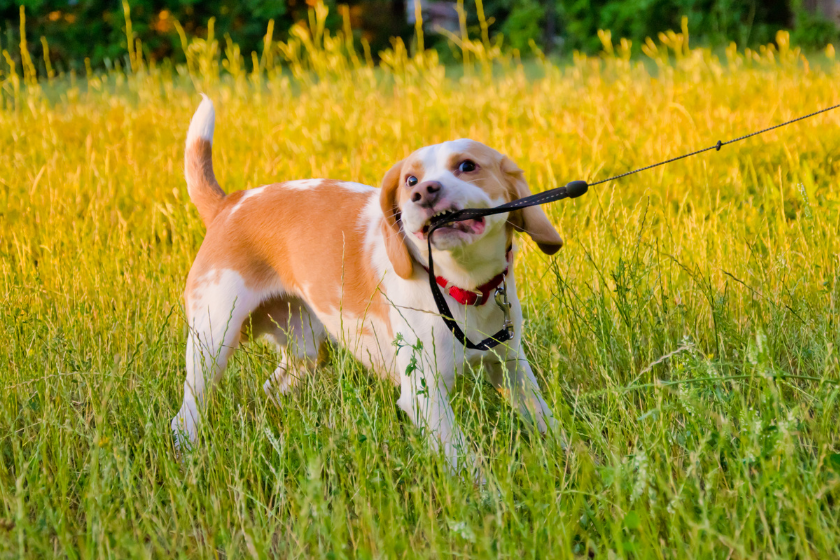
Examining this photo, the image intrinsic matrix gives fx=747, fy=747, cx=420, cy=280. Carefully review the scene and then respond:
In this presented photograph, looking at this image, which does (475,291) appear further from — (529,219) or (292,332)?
(292,332)

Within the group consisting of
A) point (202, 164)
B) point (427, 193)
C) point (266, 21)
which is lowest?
point (266, 21)

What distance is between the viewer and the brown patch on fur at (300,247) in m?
2.66

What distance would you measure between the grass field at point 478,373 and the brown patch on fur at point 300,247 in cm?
30

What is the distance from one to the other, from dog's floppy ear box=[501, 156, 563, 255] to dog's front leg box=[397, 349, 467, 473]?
49 centimetres

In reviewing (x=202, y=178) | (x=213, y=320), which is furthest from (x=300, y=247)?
(x=202, y=178)

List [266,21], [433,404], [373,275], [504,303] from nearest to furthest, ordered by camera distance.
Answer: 1. [433,404]
2. [504,303]
3. [373,275]
4. [266,21]

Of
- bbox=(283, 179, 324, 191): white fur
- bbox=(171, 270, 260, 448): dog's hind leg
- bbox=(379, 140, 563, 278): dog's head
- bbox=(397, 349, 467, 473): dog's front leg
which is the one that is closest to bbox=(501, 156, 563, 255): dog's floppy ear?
bbox=(379, 140, 563, 278): dog's head

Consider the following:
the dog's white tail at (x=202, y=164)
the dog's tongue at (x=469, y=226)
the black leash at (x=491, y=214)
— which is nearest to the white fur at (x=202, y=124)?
the dog's white tail at (x=202, y=164)

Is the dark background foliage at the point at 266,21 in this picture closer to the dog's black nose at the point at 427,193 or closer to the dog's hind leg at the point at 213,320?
the dog's hind leg at the point at 213,320

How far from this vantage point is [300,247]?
2.75 meters

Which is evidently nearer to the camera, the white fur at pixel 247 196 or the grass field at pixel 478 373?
the grass field at pixel 478 373

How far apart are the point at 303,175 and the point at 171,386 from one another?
227 centimetres

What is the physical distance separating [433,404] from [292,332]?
98 cm

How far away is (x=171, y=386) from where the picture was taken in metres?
2.72
